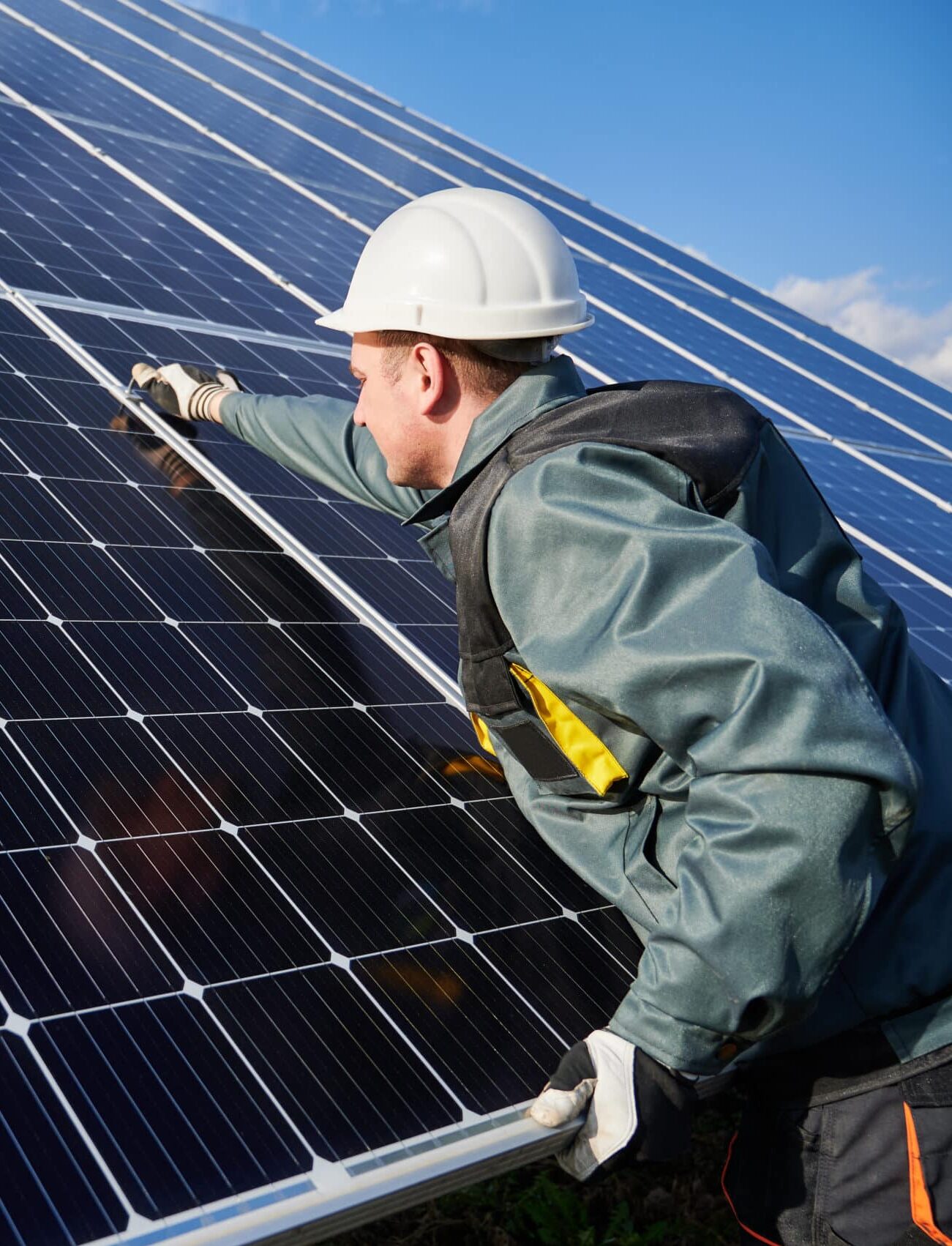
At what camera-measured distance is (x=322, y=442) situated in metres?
4.86

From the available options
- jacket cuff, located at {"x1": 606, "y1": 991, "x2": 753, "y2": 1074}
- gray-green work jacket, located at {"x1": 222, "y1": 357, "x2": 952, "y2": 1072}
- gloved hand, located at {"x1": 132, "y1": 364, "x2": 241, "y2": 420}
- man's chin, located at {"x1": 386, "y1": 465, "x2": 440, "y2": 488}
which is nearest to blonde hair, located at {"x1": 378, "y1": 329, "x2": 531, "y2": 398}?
gray-green work jacket, located at {"x1": 222, "y1": 357, "x2": 952, "y2": 1072}

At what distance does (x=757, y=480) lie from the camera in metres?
2.98

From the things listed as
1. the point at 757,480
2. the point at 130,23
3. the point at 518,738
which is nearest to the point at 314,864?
the point at 518,738

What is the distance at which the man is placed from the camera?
2.52 m

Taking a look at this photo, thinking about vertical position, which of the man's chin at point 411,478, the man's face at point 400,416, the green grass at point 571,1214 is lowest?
the green grass at point 571,1214

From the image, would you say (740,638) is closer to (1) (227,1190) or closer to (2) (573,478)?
(2) (573,478)

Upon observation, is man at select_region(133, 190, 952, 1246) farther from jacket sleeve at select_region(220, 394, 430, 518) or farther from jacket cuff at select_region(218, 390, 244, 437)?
jacket cuff at select_region(218, 390, 244, 437)

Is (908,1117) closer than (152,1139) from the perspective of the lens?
No

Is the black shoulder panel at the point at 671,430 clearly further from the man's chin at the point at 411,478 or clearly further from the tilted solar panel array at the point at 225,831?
the tilted solar panel array at the point at 225,831

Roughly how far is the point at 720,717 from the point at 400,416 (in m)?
1.25

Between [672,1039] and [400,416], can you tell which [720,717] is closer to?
[672,1039]

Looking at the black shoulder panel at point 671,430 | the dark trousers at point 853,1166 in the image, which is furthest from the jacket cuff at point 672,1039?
the black shoulder panel at point 671,430

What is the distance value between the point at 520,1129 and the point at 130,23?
15.8m

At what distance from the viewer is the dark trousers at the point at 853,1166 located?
3094mm
